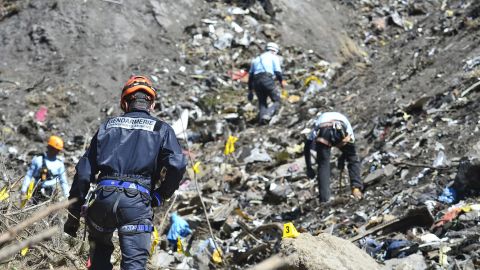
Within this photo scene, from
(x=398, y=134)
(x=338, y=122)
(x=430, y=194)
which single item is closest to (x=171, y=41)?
(x=398, y=134)

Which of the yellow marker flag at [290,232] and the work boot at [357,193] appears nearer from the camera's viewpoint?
the yellow marker flag at [290,232]

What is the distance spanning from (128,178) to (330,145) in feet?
13.7

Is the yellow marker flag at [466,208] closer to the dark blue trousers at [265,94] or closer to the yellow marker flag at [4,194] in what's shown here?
the yellow marker flag at [4,194]

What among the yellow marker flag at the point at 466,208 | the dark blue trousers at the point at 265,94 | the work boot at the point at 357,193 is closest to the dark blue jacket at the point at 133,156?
the yellow marker flag at the point at 466,208

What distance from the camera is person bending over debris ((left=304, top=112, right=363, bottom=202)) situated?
7.58 m

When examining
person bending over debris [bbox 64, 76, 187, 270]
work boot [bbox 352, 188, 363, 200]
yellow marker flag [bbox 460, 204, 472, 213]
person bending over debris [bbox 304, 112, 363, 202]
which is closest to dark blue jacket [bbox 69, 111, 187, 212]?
person bending over debris [bbox 64, 76, 187, 270]

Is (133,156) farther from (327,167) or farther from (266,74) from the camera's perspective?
(266,74)

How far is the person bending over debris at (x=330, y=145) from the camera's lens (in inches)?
299

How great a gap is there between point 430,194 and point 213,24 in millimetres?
9287

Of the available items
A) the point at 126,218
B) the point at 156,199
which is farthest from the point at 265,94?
the point at 126,218

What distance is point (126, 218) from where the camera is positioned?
3.69 meters

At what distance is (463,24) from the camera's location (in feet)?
40.3

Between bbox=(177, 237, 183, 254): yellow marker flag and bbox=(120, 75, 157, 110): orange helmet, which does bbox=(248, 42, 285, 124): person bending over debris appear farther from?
bbox=(120, 75, 157, 110): orange helmet

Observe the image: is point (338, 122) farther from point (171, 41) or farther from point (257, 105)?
point (171, 41)
